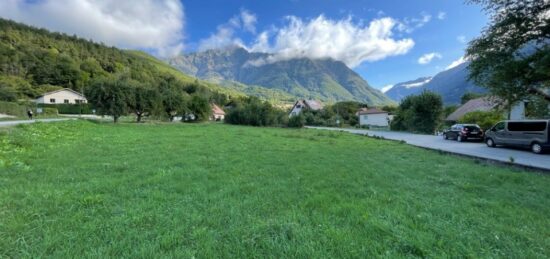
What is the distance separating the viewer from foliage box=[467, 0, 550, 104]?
41.1 ft

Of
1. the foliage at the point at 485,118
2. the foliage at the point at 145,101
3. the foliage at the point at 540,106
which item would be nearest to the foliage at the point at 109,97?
the foliage at the point at 145,101

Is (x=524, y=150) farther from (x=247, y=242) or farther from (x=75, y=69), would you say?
(x=75, y=69)

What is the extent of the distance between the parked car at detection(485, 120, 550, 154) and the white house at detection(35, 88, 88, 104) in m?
86.0

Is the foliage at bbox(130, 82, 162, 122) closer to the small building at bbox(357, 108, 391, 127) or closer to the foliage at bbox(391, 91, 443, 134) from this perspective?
the foliage at bbox(391, 91, 443, 134)

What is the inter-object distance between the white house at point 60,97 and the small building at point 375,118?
76.7 meters

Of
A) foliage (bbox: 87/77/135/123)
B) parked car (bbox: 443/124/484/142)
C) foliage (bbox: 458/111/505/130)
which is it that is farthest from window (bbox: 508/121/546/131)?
foliage (bbox: 87/77/135/123)

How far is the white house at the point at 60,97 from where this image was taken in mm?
72250

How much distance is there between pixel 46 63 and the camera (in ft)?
310

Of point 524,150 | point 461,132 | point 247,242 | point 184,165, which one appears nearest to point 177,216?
point 247,242

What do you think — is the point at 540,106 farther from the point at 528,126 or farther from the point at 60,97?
the point at 60,97

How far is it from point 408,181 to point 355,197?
9.32 feet

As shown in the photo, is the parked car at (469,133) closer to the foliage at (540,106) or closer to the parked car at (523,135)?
the parked car at (523,135)

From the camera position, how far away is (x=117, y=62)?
134000 mm

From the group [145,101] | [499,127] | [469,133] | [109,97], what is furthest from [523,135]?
[109,97]
